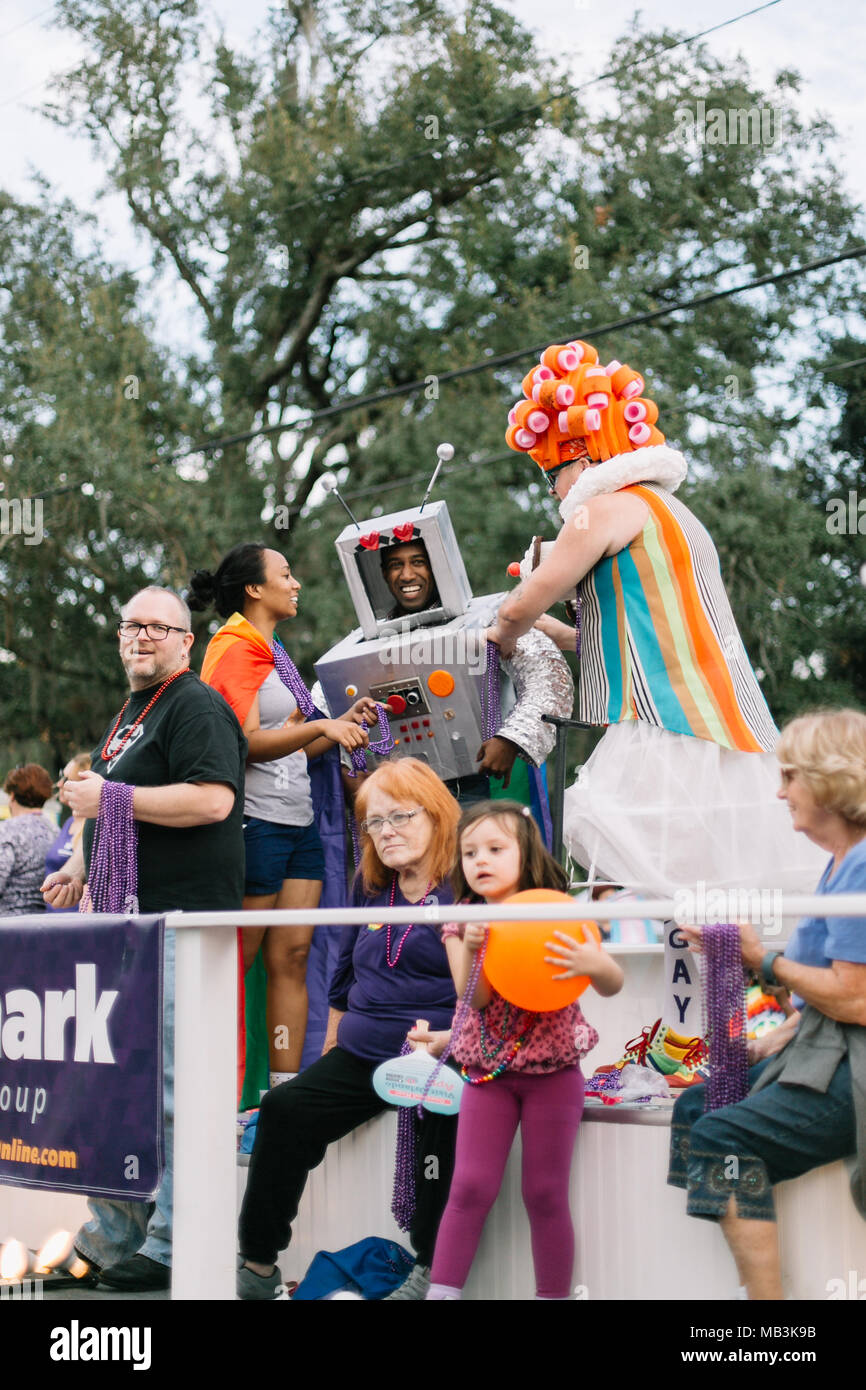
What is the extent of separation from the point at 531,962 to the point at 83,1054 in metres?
0.96

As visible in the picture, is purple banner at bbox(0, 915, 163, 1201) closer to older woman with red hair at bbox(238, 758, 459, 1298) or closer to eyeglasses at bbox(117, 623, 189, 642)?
older woman with red hair at bbox(238, 758, 459, 1298)

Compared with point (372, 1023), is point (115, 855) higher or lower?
higher

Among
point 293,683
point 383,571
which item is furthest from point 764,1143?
point 383,571

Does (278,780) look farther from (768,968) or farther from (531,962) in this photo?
(768,968)

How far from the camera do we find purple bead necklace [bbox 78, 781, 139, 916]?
125 inches

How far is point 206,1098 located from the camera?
2590 millimetres

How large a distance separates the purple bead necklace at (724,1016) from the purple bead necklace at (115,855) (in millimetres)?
1410

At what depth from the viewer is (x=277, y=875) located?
392 centimetres

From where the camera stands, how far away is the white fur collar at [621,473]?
3252 mm

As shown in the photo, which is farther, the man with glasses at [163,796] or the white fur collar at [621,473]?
the white fur collar at [621,473]

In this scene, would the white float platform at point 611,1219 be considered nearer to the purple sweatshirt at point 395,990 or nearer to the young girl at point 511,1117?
the young girl at point 511,1117

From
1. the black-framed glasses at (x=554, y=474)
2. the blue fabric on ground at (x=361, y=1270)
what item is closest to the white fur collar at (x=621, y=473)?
the black-framed glasses at (x=554, y=474)

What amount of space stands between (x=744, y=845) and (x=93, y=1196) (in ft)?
4.89
